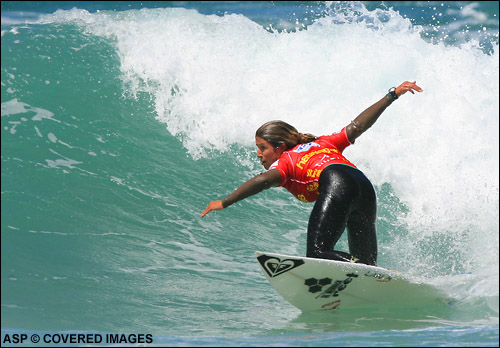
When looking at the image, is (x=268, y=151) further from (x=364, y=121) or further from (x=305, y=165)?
(x=364, y=121)

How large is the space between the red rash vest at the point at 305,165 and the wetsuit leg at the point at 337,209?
73 mm

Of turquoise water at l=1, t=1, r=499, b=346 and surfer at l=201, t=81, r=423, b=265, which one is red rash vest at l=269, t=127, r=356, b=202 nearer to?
surfer at l=201, t=81, r=423, b=265

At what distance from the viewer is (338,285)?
4.66 m

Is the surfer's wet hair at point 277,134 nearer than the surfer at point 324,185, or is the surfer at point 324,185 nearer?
the surfer at point 324,185

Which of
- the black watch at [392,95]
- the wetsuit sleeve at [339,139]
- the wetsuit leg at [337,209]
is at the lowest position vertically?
the wetsuit leg at [337,209]

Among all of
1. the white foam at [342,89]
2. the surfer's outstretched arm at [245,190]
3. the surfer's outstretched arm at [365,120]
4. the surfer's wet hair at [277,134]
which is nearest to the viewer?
the surfer's outstretched arm at [245,190]

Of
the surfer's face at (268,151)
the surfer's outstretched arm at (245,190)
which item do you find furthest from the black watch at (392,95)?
the surfer's outstretched arm at (245,190)

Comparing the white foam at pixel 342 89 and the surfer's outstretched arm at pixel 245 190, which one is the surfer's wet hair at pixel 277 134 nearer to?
the surfer's outstretched arm at pixel 245 190

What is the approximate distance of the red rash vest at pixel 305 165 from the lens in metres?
4.63

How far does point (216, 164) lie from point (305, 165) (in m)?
3.24

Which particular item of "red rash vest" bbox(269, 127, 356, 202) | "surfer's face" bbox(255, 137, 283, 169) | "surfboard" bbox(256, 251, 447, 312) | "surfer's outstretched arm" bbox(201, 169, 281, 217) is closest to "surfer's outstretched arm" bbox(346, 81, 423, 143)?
"red rash vest" bbox(269, 127, 356, 202)

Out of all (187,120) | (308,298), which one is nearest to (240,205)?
(187,120)

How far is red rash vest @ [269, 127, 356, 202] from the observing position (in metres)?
4.63

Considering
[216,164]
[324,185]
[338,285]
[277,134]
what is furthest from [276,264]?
[216,164]
